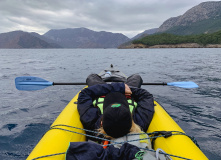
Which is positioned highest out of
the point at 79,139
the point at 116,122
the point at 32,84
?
the point at 116,122

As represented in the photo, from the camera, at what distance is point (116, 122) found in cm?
169

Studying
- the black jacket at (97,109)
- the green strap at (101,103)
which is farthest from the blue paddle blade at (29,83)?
the green strap at (101,103)

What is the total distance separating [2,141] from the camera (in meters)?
3.50

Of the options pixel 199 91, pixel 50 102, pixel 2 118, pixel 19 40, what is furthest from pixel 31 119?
pixel 19 40

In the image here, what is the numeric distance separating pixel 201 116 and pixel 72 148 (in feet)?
14.2

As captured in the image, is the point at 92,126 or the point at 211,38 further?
the point at 211,38

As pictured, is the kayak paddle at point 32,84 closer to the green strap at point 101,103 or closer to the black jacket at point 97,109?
the black jacket at point 97,109

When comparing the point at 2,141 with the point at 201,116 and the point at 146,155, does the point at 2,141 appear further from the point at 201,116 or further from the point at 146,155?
the point at 201,116

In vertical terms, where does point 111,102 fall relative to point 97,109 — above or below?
above

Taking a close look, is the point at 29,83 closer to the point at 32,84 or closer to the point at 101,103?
the point at 32,84

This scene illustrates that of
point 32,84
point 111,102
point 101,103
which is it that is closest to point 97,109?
point 101,103

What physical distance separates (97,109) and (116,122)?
33.0 inches

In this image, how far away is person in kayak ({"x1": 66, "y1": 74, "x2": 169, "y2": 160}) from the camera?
149 centimetres

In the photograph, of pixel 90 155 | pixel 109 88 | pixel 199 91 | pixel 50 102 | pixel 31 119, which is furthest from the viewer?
pixel 199 91
